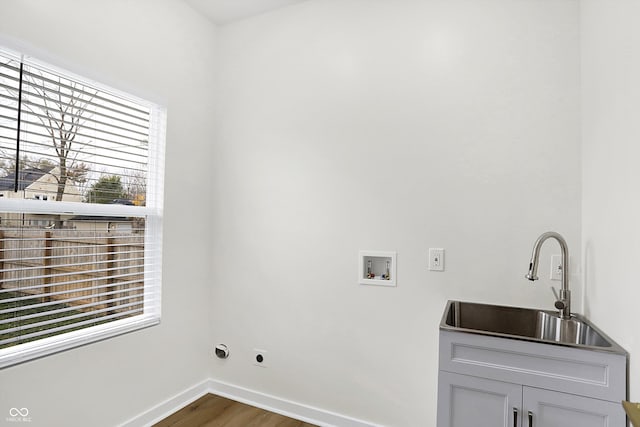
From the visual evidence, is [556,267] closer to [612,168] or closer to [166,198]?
[612,168]

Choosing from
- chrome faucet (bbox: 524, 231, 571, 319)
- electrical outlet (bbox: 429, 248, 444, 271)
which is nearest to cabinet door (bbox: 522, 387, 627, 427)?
chrome faucet (bbox: 524, 231, 571, 319)

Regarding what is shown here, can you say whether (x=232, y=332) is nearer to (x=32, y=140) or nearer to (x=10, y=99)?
(x=32, y=140)

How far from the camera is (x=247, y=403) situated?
257 centimetres

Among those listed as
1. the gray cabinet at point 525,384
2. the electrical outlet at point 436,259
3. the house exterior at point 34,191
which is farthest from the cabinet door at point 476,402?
the house exterior at point 34,191

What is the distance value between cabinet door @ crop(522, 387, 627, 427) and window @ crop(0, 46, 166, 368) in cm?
210

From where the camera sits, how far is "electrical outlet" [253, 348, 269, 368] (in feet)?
Answer: 8.38

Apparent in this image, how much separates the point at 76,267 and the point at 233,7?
2001 millimetres

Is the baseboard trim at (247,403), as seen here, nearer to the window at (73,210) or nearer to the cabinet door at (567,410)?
the window at (73,210)

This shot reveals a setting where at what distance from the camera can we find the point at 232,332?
2691 mm

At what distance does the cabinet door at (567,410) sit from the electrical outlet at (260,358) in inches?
65.8

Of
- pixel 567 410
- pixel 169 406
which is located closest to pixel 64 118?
pixel 169 406

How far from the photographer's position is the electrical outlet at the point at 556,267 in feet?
5.88

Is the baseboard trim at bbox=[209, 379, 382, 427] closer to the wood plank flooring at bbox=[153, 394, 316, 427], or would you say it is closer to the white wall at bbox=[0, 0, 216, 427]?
the wood plank flooring at bbox=[153, 394, 316, 427]

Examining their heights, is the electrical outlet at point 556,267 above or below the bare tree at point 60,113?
below
